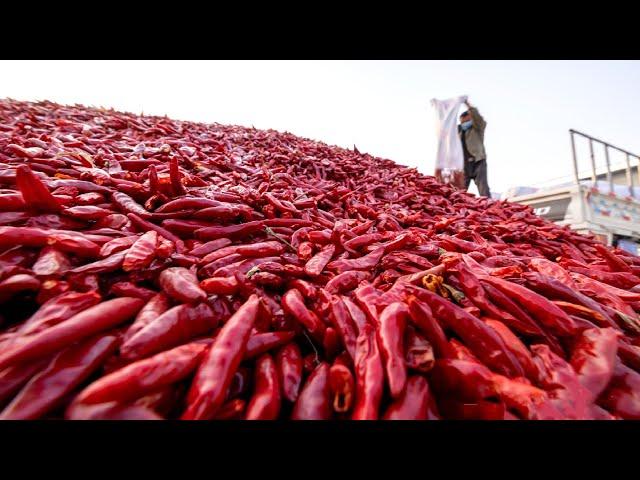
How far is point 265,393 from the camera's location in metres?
1.14

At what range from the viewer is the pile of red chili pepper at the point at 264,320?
3.51 ft

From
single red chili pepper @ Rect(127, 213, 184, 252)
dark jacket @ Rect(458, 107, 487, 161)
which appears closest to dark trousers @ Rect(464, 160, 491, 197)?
dark jacket @ Rect(458, 107, 487, 161)

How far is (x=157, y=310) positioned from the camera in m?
1.36

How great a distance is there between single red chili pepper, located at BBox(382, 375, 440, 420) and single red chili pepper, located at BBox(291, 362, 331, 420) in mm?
219

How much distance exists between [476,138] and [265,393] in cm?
1070

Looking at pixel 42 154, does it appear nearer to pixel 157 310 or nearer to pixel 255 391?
pixel 157 310

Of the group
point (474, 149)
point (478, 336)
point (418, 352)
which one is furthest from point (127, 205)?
point (474, 149)

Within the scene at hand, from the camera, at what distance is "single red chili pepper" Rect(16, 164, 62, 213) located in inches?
68.7

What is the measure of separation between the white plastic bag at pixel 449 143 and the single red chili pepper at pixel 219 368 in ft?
31.4

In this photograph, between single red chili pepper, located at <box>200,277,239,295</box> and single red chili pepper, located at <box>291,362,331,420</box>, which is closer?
single red chili pepper, located at <box>291,362,331,420</box>

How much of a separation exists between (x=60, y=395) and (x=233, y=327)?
0.57m

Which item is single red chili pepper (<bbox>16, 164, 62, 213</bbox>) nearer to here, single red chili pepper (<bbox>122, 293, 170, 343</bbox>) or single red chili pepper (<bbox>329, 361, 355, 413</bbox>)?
single red chili pepper (<bbox>122, 293, 170, 343</bbox>)

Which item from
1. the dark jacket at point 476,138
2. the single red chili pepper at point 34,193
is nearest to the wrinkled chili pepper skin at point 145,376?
the single red chili pepper at point 34,193
